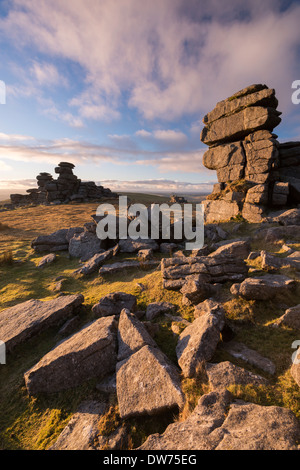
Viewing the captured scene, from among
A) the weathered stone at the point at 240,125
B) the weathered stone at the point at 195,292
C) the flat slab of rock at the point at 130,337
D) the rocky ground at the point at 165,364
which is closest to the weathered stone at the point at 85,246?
the rocky ground at the point at 165,364

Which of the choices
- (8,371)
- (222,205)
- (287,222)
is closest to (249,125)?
(222,205)

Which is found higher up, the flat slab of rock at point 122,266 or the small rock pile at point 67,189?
the small rock pile at point 67,189

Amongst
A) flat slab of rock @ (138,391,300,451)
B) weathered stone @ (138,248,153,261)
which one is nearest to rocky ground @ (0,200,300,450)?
flat slab of rock @ (138,391,300,451)

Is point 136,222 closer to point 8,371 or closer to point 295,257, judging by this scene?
point 295,257

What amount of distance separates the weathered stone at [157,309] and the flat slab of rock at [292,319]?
3.32 meters

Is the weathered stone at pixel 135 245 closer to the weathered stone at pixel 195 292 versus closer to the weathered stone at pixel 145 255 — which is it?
the weathered stone at pixel 145 255

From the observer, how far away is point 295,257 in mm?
9211

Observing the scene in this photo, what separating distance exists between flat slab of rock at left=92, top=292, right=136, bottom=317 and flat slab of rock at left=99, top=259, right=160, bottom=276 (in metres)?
3.52

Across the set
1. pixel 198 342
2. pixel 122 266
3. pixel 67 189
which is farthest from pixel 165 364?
pixel 67 189

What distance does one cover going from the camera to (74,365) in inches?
202

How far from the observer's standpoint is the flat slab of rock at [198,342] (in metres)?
4.58

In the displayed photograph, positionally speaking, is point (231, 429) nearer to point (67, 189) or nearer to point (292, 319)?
point (292, 319)

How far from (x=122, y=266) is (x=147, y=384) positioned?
736 cm
